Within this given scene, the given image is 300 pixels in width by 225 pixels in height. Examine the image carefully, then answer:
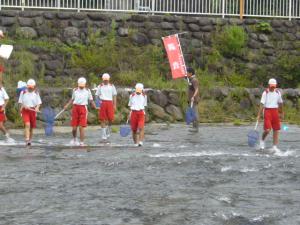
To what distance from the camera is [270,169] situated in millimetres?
14297

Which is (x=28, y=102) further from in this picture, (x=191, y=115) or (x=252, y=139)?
(x=191, y=115)

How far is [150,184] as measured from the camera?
41.8ft

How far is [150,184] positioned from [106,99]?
600 cm

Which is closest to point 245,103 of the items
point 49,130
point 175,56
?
point 175,56

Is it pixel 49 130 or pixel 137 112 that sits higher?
pixel 137 112

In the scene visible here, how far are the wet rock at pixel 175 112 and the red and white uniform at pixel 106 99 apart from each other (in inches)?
189

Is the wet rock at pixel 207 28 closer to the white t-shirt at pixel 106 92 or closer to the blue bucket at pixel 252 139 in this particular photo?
the white t-shirt at pixel 106 92

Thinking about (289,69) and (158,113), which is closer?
(158,113)

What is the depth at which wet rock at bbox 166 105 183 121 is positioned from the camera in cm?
2311

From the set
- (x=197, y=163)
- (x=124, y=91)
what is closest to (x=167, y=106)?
(x=124, y=91)

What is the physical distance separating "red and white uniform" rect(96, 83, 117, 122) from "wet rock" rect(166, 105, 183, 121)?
4.81 metres

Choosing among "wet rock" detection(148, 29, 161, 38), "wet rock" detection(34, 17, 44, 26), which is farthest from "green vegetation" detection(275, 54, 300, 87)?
"wet rock" detection(34, 17, 44, 26)

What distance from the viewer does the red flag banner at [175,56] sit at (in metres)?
24.3

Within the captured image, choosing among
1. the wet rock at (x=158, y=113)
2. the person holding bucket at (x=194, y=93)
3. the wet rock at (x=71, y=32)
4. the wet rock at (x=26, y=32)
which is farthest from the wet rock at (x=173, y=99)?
the wet rock at (x=26, y=32)
